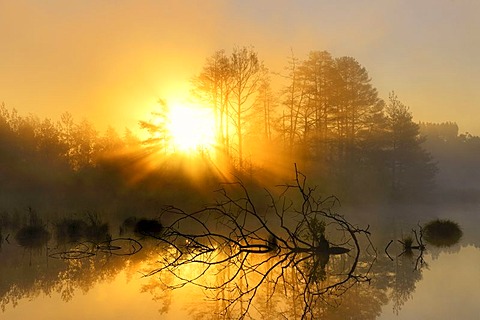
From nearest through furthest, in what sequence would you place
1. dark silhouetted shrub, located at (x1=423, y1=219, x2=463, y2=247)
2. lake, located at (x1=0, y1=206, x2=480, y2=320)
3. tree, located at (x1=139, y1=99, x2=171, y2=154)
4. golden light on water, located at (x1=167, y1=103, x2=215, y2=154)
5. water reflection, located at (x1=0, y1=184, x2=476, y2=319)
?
lake, located at (x1=0, y1=206, x2=480, y2=320) → water reflection, located at (x1=0, y1=184, x2=476, y2=319) → dark silhouetted shrub, located at (x1=423, y1=219, x2=463, y2=247) → golden light on water, located at (x1=167, y1=103, x2=215, y2=154) → tree, located at (x1=139, y1=99, x2=171, y2=154)

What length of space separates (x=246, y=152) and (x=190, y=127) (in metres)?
4.36

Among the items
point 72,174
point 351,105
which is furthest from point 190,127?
point 351,105

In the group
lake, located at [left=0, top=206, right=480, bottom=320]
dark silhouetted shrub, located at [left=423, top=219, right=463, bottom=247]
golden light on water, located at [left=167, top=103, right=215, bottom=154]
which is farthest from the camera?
golden light on water, located at [left=167, top=103, right=215, bottom=154]

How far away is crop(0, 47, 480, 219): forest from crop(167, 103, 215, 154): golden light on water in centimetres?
65

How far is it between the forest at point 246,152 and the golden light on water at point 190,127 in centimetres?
65

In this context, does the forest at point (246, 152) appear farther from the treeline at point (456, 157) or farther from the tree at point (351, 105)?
the treeline at point (456, 157)

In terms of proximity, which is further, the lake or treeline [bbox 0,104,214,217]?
treeline [bbox 0,104,214,217]

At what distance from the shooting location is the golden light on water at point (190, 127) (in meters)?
33.2

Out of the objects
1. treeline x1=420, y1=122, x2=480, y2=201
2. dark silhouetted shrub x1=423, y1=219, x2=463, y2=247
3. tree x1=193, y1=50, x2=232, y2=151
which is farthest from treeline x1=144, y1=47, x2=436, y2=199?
treeline x1=420, y1=122, x2=480, y2=201

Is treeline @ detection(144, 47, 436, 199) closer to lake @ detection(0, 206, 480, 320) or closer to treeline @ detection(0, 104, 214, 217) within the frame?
treeline @ detection(0, 104, 214, 217)

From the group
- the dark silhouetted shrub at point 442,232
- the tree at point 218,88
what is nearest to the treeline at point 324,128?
the tree at point 218,88

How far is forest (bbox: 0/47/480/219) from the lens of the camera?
30.2 m

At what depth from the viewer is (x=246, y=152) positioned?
1342 inches

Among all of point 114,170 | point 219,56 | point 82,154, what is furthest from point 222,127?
point 82,154
